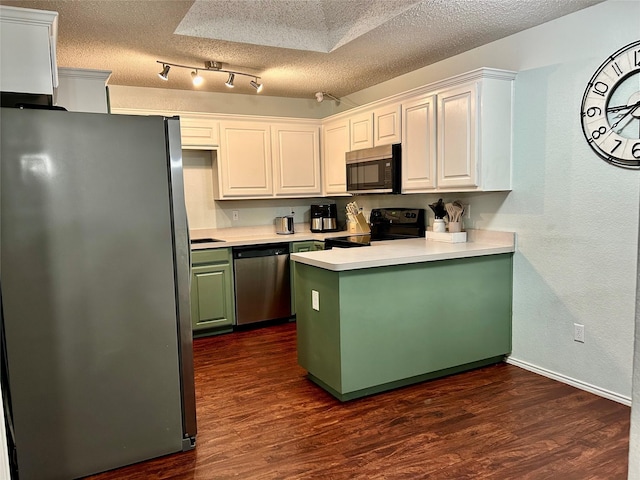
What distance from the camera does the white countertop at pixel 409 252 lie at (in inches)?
115

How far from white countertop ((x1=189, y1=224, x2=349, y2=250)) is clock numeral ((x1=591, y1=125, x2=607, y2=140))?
2.60 meters

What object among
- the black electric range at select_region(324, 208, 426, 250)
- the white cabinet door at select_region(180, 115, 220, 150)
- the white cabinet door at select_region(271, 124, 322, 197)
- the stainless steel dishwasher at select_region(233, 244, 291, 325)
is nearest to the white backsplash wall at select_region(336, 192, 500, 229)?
the black electric range at select_region(324, 208, 426, 250)

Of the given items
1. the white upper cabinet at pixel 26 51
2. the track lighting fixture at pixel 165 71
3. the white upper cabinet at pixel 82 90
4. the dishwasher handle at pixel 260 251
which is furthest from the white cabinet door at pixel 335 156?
the white upper cabinet at pixel 26 51

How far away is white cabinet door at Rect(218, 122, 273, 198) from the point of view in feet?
15.5

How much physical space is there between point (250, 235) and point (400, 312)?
2492mm

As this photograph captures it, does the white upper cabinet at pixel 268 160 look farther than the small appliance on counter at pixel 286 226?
No

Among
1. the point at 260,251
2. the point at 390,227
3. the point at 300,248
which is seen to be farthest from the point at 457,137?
the point at 260,251

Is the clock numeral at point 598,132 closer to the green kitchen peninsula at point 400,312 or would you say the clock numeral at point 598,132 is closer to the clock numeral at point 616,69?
the clock numeral at point 616,69

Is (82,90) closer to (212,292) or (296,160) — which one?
(212,292)

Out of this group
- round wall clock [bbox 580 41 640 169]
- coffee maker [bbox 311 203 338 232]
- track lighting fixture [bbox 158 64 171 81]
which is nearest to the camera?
round wall clock [bbox 580 41 640 169]

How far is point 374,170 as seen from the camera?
13.9 ft

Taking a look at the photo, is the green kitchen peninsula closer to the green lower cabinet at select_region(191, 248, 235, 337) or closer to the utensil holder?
the utensil holder

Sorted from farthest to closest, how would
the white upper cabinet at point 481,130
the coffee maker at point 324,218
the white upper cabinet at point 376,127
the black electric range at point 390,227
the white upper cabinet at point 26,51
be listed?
the coffee maker at point 324,218
the black electric range at point 390,227
the white upper cabinet at point 376,127
the white upper cabinet at point 481,130
the white upper cabinet at point 26,51

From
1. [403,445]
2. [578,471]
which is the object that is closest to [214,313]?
Result: [403,445]
